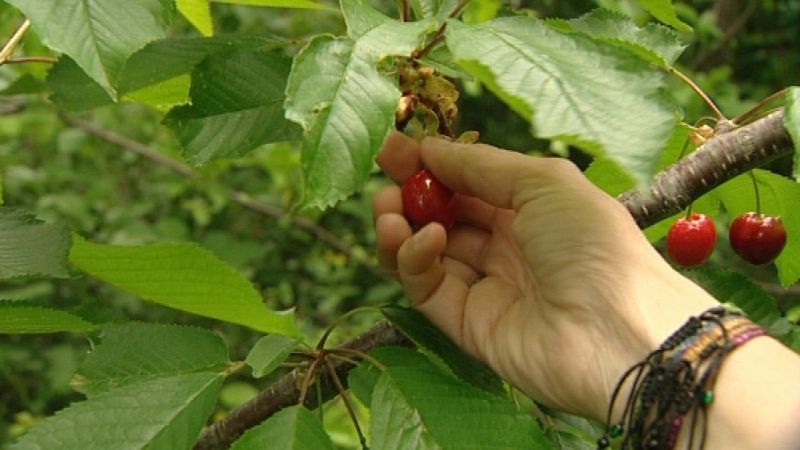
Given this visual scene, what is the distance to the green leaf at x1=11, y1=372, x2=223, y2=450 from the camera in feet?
2.75

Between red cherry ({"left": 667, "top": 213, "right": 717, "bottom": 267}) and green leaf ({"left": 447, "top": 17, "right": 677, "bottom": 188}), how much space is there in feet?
1.77

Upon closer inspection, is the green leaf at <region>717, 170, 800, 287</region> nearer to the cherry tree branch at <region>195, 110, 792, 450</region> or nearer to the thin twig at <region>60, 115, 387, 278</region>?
the cherry tree branch at <region>195, 110, 792, 450</region>

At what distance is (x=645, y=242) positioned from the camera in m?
0.96

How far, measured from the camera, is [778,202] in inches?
47.0

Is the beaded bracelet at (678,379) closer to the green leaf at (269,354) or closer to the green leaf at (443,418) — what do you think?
the green leaf at (443,418)

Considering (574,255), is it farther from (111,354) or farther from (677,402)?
(111,354)

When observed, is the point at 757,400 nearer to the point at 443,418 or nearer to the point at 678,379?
the point at 678,379

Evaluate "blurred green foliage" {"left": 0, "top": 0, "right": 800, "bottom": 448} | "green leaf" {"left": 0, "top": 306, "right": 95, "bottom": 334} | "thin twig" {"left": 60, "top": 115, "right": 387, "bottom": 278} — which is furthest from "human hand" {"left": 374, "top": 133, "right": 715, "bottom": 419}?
"thin twig" {"left": 60, "top": 115, "right": 387, "bottom": 278}

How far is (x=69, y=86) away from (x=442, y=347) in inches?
17.5

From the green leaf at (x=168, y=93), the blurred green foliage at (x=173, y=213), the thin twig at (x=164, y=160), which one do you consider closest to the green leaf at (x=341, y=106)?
the green leaf at (x=168, y=93)

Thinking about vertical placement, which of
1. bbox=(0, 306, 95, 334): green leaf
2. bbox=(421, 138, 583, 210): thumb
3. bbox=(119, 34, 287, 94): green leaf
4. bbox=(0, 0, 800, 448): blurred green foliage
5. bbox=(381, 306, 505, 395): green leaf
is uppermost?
bbox=(119, 34, 287, 94): green leaf

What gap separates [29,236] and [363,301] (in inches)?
129

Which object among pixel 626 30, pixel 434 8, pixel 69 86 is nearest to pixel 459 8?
pixel 434 8

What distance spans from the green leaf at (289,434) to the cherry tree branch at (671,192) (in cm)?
12
